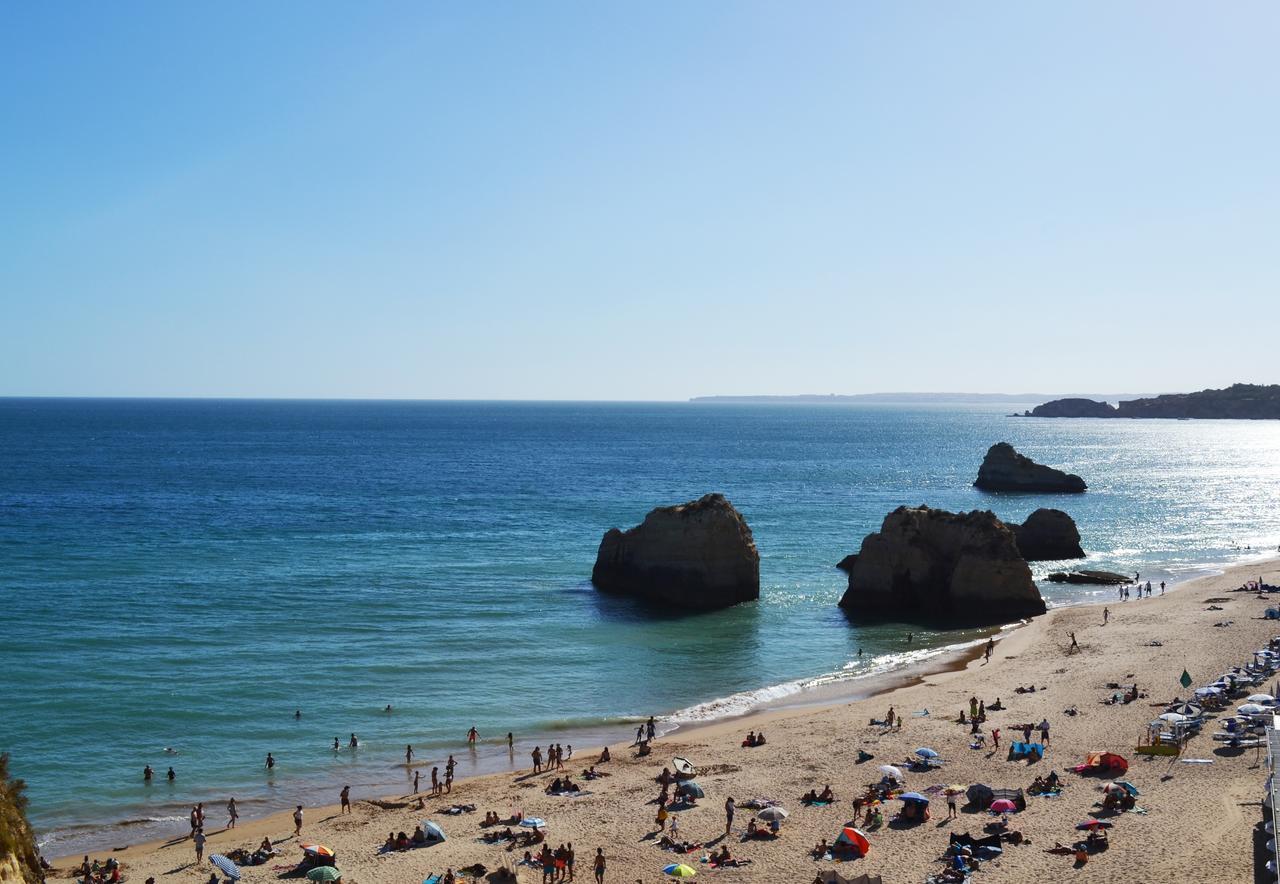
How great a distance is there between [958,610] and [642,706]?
22.7 metres

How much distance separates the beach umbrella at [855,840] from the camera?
25.2 meters

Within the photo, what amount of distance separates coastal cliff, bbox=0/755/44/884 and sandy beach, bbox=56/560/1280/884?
903 centimetres

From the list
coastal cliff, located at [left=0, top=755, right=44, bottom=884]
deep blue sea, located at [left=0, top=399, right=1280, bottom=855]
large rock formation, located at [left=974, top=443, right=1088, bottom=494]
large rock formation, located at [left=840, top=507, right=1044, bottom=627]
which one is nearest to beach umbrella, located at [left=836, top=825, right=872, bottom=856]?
deep blue sea, located at [left=0, top=399, right=1280, bottom=855]

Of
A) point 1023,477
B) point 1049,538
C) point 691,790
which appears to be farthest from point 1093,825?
point 1023,477

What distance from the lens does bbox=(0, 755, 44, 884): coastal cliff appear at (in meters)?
15.5

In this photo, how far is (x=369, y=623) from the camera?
166ft

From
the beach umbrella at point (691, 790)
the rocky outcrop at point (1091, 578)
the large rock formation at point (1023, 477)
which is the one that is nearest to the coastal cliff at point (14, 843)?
the beach umbrella at point (691, 790)

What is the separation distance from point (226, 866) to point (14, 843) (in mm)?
9733

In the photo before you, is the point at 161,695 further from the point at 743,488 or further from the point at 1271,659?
the point at 743,488

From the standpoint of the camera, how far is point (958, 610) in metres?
55.4

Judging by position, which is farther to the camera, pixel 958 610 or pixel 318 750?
pixel 958 610

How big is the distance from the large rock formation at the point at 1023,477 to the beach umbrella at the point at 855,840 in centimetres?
9996

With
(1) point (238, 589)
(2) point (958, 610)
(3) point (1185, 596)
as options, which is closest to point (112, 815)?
(1) point (238, 589)

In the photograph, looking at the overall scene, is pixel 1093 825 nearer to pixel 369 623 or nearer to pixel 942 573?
pixel 942 573
